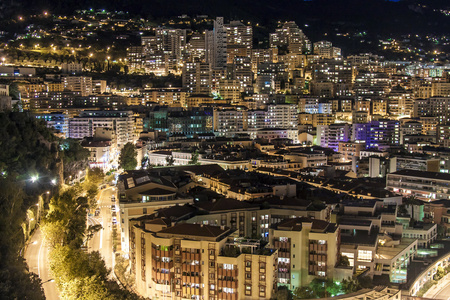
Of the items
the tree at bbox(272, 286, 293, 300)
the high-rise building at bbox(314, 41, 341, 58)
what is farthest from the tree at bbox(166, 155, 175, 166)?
the high-rise building at bbox(314, 41, 341, 58)

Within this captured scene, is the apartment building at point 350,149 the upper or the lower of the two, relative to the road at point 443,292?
upper

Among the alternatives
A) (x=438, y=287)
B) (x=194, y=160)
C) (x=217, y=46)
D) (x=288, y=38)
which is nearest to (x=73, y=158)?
(x=194, y=160)

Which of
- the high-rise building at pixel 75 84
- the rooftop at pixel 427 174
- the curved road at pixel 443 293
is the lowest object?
the curved road at pixel 443 293

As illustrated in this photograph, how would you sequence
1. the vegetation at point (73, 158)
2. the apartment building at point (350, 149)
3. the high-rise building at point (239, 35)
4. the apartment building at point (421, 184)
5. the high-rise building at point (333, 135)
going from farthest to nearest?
the high-rise building at point (239, 35) → the high-rise building at point (333, 135) → the apartment building at point (350, 149) → the vegetation at point (73, 158) → the apartment building at point (421, 184)

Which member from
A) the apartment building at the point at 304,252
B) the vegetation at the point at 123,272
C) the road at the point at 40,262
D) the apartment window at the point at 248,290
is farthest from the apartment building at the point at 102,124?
the apartment window at the point at 248,290

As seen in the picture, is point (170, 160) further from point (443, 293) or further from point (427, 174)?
point (443, 293)

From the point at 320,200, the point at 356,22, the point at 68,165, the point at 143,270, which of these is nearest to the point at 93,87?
the point at 68,165

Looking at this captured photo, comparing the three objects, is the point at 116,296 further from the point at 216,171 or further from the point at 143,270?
the point at 216,171

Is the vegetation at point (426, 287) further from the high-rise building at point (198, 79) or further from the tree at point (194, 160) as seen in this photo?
the high-rise building at point (198, 79)
